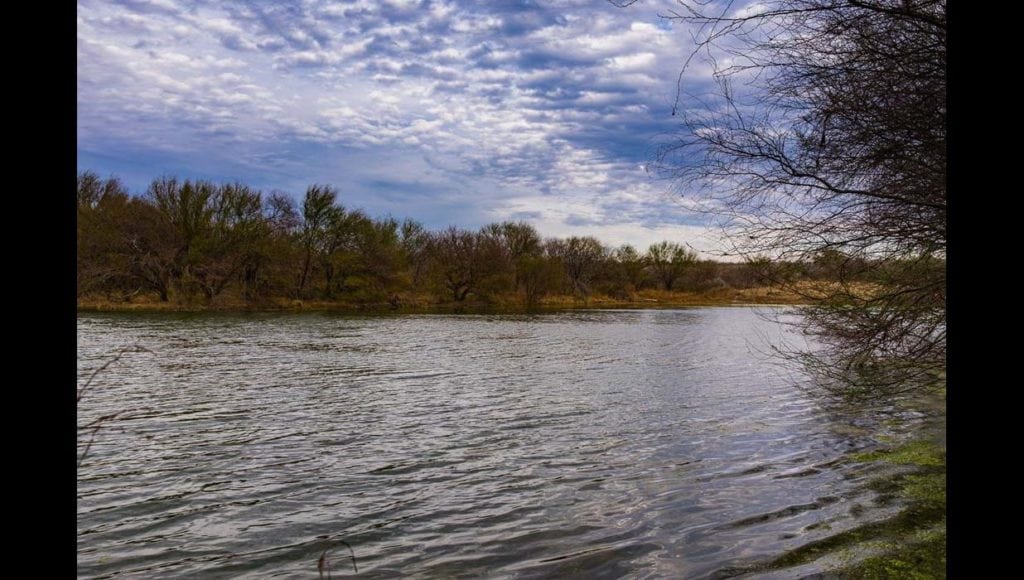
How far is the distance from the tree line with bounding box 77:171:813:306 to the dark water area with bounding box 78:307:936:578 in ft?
91.6

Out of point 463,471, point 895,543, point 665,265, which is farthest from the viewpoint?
Result: point 665,265

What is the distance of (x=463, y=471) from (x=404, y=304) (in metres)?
52.0

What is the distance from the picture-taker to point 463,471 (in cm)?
872

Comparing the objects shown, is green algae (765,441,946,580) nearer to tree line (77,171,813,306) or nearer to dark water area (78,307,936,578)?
dark water area (78,307,936,578)

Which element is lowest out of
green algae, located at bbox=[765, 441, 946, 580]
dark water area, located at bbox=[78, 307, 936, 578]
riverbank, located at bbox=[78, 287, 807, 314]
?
dark water area, located at bbox=[78, 307, 936, 578]

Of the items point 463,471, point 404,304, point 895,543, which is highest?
point 404,304

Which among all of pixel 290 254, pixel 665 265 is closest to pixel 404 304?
pixel 290 254

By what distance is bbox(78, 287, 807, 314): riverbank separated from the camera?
46.2 m

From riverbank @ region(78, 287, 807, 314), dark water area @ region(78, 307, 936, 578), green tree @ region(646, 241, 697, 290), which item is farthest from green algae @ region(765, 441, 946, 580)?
green tree @ region(646, 241, 697, 290)

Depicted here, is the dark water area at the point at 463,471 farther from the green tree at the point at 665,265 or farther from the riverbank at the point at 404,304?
the green tree at the point at 665,265

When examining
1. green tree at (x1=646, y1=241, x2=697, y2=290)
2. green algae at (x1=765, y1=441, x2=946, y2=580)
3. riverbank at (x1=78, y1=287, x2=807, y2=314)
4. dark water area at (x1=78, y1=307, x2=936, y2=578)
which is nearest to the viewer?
green algae at (x1=765, y1=441, x2=946, y2=580)

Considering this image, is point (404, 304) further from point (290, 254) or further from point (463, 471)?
point (463, 471)

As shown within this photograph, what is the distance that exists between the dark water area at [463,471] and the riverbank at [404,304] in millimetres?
21382

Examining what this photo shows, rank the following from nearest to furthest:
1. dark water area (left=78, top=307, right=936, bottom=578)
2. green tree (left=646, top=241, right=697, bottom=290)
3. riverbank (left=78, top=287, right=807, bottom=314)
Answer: dark water area (left=78, top=307, right=936, bottom=578) → riverbank (left=78, top=287, right=807, bottom=314) → green tree (left=646, top=241, right=697, bottom=290)
